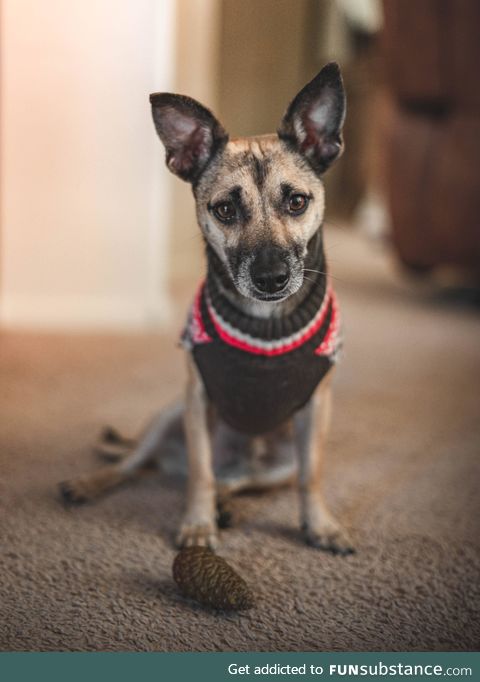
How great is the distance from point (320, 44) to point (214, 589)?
6.44m

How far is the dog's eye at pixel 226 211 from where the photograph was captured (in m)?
1.49

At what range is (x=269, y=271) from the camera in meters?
1.41

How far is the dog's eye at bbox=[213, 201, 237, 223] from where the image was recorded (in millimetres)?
1485

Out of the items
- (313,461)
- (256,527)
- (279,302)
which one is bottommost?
(256,527)

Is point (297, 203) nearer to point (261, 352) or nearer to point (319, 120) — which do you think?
point (319, 120)

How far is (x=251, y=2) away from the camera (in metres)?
5.86

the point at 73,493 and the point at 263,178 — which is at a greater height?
the point at 263,178

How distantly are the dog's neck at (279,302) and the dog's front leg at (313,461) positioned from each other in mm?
188

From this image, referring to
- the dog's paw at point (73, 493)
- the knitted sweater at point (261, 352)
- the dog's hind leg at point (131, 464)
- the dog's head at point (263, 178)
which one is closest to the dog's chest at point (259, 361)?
the knitted sweater at point (261, 352)

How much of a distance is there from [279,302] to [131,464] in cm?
57

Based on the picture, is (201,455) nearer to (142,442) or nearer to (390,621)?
(142,442)

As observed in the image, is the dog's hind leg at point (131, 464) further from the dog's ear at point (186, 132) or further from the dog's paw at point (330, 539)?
the dog's ear at point (186, 132)

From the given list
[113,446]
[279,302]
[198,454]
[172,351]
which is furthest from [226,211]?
[172,351]

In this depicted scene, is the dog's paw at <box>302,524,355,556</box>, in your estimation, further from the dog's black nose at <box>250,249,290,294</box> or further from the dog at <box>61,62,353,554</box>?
the dog's black nose at <box>250,249,290,294</box>
